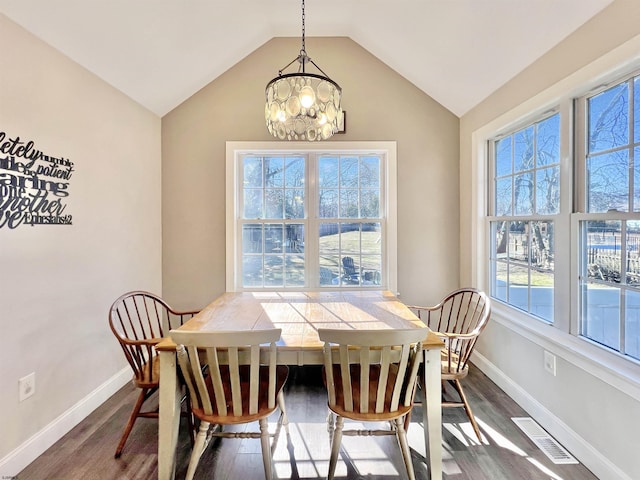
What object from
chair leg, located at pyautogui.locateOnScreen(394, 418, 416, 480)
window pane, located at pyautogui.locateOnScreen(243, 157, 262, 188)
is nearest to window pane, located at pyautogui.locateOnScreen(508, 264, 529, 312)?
chair leg, located at pyautogui.locateOnScreen(394, 418, 416, 480)

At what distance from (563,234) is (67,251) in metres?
3.22

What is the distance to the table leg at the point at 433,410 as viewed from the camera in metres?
1.64

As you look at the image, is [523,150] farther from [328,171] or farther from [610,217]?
[328,171]

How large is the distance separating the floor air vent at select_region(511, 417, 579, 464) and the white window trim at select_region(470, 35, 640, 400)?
516 mm

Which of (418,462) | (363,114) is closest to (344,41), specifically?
(363,114)

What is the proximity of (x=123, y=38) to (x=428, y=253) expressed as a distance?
3.09m

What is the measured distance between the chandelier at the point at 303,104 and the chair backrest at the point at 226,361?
1.16 m

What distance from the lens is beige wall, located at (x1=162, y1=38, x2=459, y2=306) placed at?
3.23 metres

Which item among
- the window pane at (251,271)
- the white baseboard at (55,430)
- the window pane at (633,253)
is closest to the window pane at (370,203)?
the window pane at (251,271)

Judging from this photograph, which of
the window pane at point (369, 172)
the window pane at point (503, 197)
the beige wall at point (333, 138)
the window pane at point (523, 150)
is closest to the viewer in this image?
the window pane at point (523, 150)

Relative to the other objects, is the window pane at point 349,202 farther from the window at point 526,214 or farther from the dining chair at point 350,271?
the window at point 526,214

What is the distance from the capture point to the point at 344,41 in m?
3.21

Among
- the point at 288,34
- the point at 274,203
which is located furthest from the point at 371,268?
the point at 288,34

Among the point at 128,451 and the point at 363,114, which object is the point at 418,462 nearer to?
the point at 128,451
